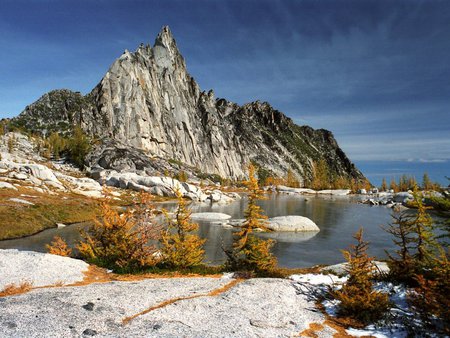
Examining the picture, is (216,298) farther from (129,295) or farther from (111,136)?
(111,136)

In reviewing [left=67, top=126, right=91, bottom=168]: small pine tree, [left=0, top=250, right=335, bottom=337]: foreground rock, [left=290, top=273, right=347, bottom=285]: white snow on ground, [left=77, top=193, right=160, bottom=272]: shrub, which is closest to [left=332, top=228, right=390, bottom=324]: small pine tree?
[left=0, top=250, right=335, bottom=337]: foreground rock

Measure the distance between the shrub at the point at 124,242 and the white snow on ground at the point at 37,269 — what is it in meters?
2.65

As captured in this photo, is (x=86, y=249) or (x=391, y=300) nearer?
(x=391, y=300)

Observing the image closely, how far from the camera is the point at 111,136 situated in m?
200

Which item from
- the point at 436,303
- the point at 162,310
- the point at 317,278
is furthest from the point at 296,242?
the point at 162,310

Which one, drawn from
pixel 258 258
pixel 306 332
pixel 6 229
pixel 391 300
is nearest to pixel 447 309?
pixel 391 300

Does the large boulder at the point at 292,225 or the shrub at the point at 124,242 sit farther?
the large boulder at the point at 292,225

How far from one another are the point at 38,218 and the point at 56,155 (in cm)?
11887

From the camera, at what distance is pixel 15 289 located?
566 inches

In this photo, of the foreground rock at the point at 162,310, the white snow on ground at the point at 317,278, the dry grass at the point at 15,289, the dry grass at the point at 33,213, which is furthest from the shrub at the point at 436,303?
the dry grass at the point at 33,213

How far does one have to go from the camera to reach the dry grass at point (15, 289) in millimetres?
13992

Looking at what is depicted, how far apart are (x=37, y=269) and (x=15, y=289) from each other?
315 cm

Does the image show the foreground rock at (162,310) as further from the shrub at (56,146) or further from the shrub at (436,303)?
the shrub at (56,146)

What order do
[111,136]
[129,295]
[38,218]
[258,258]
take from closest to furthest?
[129,295] → [258,258] → [38,218] → [111,136]
